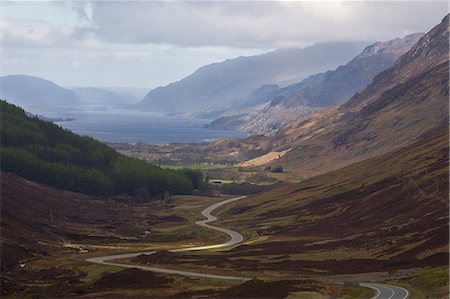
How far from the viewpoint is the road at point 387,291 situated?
8381 cm

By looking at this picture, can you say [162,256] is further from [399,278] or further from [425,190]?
[425,190]

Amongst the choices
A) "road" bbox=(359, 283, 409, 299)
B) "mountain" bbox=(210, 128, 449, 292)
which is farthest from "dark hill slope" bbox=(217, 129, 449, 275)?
"road" bbox=(359, 283, 409, 299)

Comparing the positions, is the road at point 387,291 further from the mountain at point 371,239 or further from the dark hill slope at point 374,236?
the dark hill slope at point 374,236

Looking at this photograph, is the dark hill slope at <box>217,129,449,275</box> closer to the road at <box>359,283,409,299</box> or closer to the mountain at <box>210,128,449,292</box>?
the mountain at <box>210,128,449,292</box>

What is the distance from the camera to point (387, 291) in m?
88.6

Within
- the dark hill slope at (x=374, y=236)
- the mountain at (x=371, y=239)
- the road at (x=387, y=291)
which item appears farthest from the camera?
the dark hill slope at (x=374, y=236)

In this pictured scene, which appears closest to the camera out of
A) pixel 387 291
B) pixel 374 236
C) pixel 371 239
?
pixel 387 291

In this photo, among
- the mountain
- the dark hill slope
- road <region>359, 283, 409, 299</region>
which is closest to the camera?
road <region>359, 283, 409, 299</region>

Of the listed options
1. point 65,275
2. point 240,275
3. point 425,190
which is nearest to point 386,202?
point 425,190

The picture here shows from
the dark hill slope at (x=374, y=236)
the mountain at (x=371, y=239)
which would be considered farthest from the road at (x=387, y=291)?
the dark hill slope at (x=374, y=236)

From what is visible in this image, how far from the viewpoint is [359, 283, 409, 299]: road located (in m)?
83.8

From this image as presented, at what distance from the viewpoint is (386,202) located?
607 ft

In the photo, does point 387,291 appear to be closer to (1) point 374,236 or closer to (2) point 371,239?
(2) point 371,239

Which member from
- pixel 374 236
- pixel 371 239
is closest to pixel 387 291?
pixel 371 239
